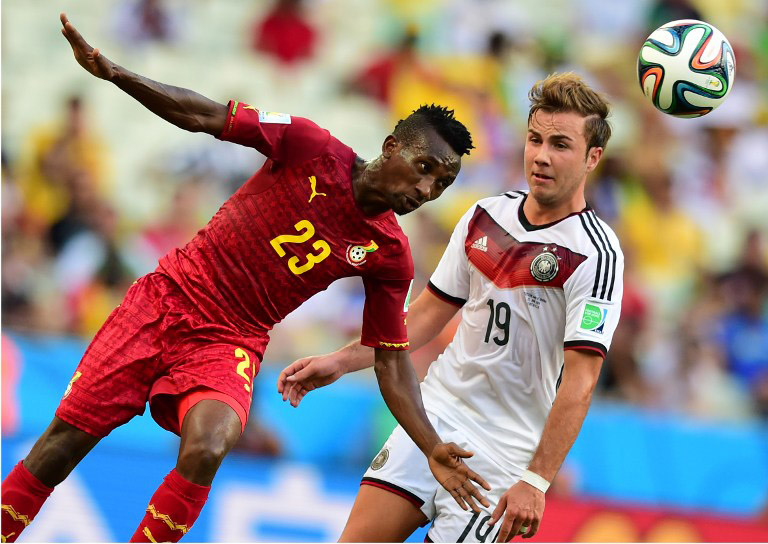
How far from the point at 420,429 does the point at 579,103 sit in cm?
169

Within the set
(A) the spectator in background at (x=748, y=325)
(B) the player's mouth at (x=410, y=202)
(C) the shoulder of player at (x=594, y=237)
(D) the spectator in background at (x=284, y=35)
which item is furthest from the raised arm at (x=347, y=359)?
(D) the spectator in background at (x=284, y=35)

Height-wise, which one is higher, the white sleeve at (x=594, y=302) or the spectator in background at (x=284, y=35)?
the spectator in background at (x=284, y=35)

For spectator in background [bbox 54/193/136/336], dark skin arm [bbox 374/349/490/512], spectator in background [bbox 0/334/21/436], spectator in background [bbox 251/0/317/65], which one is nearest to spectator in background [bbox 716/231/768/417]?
spectator in background [bbox 251/0/317/65]

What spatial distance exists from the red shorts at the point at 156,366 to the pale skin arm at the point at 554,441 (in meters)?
Result: 1.24

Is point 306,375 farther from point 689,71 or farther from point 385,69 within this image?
point 385,69

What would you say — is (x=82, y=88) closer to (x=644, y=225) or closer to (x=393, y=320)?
(x=644, y=225)

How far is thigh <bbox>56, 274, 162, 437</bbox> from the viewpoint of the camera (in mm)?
4895

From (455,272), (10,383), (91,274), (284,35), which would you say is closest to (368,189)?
(455,272)

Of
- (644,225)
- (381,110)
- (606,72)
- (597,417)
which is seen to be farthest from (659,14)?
(597,417)

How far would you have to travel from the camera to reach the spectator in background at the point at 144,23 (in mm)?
11453

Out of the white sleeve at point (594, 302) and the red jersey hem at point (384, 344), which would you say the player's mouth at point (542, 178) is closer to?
the white sleeve at point (594, 302)

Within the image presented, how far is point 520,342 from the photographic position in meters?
5.42

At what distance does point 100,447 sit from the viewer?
795 centimetres

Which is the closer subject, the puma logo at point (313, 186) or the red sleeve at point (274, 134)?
the red sleeve at point (274, 134)
